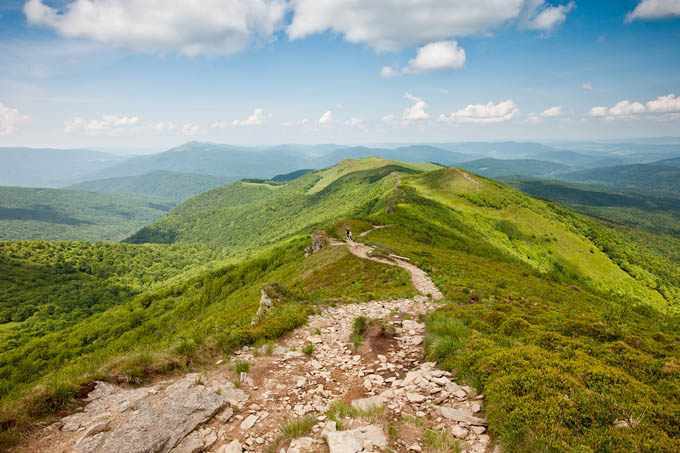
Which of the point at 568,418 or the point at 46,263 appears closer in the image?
the point at 568,418

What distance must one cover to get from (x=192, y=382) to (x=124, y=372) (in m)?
2.19

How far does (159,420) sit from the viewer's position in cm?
712

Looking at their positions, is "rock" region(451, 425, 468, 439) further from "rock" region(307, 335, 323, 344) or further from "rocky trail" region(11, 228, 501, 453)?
"rock" region(307, 335, 323, 344)

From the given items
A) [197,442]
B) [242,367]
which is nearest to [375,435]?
[197,442]

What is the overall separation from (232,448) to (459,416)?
5.57m

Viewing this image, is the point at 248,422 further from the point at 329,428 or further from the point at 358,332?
the point at 358,332

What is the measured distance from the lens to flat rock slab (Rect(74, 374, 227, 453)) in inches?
249

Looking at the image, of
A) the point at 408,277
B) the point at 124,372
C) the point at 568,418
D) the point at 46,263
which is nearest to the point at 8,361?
the point at 124,372

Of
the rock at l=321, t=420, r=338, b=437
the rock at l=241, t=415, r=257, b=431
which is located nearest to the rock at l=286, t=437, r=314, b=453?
the rock at l=321, t=420, r=338, b=437

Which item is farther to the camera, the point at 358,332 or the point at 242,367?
the point at 358,332

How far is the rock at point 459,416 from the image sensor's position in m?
6.63

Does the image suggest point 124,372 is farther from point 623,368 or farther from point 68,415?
point 623,368

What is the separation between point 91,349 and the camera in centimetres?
4669

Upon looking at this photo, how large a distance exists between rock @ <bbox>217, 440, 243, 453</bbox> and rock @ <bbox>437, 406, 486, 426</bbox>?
16.7ft
